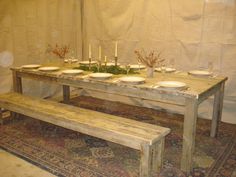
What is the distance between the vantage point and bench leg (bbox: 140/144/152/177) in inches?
82.3

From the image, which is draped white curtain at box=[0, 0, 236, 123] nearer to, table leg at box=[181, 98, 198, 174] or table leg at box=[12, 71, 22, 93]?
table leg at box=[12, 71, 22, 93]

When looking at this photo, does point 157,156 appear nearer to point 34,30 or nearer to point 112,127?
point 112,127

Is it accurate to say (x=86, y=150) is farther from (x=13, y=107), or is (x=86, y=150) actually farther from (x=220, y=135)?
(x=220, y=135)

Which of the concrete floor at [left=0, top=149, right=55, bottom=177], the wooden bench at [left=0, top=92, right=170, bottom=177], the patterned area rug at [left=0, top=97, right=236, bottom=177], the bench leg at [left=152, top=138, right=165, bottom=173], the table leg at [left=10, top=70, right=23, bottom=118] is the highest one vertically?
the table leg at [left=10, top=70, right=23, bottom=118]

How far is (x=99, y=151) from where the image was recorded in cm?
283

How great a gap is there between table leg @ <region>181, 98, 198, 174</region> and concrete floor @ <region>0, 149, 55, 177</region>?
1223 mm

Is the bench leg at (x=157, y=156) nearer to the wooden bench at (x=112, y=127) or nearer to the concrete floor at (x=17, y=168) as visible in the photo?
the wooden bench at (x=112, y=127)

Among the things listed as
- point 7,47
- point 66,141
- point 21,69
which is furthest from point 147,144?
point 7,47

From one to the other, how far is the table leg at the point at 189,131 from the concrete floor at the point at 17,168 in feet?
4.01

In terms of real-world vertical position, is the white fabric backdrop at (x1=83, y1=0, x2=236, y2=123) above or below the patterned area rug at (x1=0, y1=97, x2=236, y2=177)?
above

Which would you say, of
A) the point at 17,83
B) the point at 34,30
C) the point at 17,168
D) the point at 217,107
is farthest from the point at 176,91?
the point at 34,30

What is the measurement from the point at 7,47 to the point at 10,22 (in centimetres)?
39

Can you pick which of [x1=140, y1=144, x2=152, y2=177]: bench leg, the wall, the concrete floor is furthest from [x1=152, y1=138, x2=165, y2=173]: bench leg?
the wall

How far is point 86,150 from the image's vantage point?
2.85m
